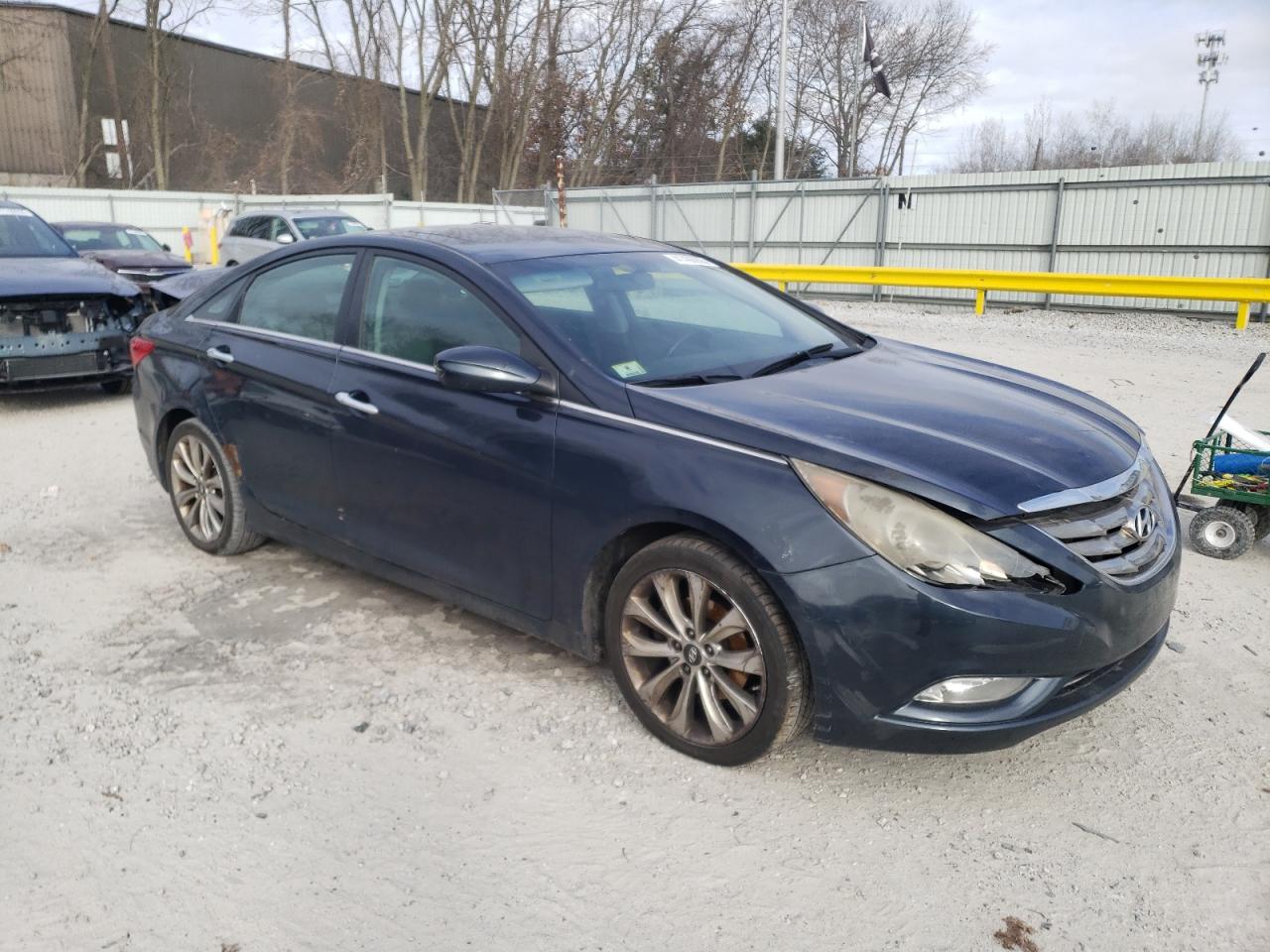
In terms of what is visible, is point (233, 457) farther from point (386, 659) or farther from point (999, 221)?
point (999, 221)

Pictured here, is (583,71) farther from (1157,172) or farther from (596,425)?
(596,425)

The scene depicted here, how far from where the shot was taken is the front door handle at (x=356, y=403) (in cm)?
403

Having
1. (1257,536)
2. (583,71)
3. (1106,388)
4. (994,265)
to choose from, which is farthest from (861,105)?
(1257,536)

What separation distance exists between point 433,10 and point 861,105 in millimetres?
20908

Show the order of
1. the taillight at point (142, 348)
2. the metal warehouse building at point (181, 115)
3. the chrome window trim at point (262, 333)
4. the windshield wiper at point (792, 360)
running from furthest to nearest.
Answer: the metal warehouse building at point (181, 115), the taillight at point (142, 348), the chrome window trim at point (262, 333), the windshield wiper at point (792, 360)

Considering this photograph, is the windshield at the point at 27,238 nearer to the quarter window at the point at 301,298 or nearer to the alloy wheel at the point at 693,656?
the quarter window at the point at 301,298

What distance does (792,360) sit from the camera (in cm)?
398

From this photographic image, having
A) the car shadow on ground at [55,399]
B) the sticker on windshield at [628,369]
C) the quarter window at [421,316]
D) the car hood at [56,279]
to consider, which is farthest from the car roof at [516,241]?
the car shadow on ground at [55,399]

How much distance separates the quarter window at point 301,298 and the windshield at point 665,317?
0.89m

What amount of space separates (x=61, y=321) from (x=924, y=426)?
313 inches

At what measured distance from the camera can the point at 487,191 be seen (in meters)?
45.1

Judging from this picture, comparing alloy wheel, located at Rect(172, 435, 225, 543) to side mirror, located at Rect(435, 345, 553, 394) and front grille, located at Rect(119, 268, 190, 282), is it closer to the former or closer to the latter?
side mirror, located at Rect(435, 345, 553, 394)

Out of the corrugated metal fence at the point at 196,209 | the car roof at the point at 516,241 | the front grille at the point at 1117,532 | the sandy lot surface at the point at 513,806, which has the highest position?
the corrugated metal fence at the point at 196,209

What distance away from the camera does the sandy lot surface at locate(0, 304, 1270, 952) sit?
8.56 ft
